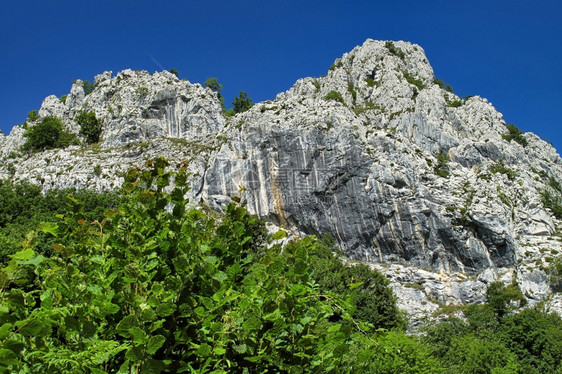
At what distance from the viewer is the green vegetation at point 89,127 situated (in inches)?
2416

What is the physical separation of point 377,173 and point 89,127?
46225 mm

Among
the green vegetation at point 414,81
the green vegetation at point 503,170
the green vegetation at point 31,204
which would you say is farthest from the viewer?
the green vegetation at point 414,81

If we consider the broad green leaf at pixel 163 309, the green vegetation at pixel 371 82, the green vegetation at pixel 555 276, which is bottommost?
the broad green leaf at pixel 163 309

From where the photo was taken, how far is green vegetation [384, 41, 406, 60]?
77619 mm

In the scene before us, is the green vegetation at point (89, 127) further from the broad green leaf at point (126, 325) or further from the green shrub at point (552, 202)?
the broad green leaf at point (126, 325)

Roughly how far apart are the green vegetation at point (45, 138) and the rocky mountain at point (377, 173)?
2849 millimetres

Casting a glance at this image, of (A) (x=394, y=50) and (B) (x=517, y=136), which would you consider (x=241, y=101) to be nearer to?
(A) (x=394, y=50)

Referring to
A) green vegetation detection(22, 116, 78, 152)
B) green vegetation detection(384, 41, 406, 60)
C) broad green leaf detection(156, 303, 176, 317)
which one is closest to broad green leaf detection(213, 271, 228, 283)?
broad green leaf detection(156, 303, 176, 317)

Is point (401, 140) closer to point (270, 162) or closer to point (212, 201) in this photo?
point (270, 162)

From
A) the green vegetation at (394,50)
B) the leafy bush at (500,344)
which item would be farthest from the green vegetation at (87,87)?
the leafy bush at (500,344)

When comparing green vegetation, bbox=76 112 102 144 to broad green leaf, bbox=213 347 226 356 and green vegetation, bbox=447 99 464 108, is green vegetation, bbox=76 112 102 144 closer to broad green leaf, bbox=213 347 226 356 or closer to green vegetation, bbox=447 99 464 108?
green vegetation, bbox=447 99 464 108

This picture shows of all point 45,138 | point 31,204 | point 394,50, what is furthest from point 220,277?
point 394,50

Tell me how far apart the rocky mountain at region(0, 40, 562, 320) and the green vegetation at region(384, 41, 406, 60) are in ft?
60.0

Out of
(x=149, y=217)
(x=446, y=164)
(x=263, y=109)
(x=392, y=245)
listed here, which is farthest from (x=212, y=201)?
(x=149, y=217)
